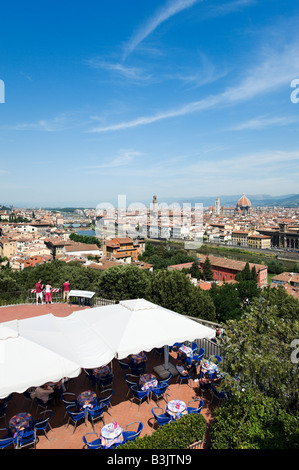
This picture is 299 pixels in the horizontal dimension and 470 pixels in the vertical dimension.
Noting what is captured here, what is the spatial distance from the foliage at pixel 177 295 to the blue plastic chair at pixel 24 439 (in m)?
6.61

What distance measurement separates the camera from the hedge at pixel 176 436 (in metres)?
3.15

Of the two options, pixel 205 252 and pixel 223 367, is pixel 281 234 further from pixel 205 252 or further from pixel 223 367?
pixel 223 367

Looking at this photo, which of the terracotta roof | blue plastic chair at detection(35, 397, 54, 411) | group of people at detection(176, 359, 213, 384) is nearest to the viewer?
blue plastic chair at detection(35, 397, 54, 411)

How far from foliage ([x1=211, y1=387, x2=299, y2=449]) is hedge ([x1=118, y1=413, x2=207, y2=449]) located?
0.72ft

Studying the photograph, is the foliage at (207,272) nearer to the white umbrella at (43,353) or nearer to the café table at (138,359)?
the café table at (138,359)

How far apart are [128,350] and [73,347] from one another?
81 centimetres

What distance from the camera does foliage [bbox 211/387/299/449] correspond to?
10.7 ft

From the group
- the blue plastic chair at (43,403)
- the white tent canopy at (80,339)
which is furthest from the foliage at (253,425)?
the blue plastic chair at (43,403)

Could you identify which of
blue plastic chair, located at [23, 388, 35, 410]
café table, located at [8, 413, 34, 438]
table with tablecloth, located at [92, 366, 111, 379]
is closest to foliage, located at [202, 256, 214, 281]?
table with tablecloth, located at [92, 366, 111, 379]

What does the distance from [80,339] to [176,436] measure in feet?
6.24

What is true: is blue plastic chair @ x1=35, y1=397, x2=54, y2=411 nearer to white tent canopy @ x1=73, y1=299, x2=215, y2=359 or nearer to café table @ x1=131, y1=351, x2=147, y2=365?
white tent canopy @ x1=73, y1=299, x2=215, y2=359

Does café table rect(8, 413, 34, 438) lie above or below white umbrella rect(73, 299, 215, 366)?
below

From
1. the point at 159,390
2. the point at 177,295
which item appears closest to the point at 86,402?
the point at 159,390

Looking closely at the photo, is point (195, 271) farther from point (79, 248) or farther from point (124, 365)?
point (124, 365)
